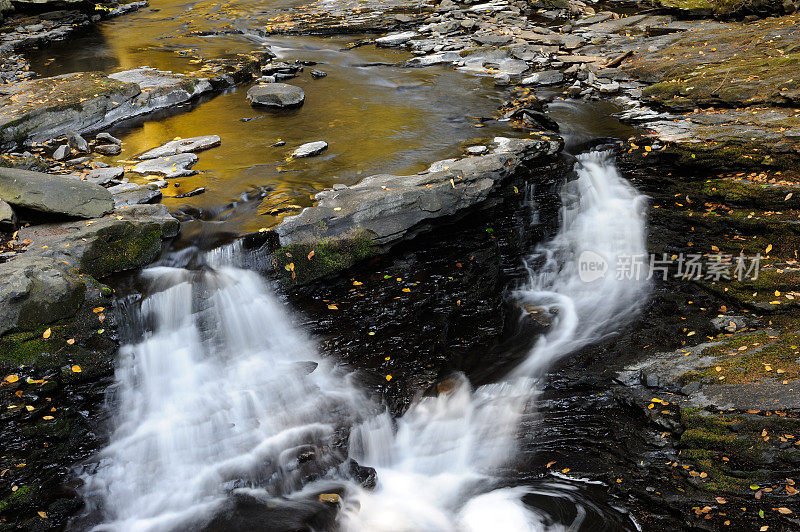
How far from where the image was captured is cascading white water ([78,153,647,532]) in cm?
528

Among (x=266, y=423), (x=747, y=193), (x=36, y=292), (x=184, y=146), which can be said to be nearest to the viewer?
(x=36, y=292)

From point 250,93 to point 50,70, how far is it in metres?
6.69

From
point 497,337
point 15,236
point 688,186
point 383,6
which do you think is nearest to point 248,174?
point 15,236

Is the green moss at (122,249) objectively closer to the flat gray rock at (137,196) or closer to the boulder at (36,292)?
the boulder at (36,292)

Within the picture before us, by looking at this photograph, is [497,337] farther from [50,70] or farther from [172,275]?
[50,70]

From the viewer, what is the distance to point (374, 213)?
7.09m

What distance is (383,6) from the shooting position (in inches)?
765

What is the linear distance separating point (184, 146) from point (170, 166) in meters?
0.78

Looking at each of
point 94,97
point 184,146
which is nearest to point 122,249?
point 184,146

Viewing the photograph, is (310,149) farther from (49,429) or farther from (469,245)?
(49,429)

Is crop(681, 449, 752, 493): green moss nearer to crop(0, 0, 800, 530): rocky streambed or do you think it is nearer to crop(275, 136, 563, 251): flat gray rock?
crop(0, 0, 800, 530): rocky streambed

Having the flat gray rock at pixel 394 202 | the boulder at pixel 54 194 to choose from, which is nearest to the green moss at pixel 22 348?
the boulder at pixel 54 194

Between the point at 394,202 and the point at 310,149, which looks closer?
the point at 394,202

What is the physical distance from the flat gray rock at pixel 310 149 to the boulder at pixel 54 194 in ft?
9.35
